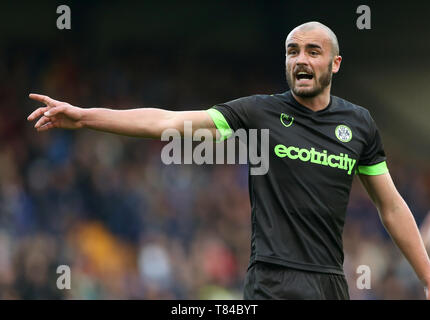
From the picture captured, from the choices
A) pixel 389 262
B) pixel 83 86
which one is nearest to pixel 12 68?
pixel 83 86

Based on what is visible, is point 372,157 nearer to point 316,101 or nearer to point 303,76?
point 316,101

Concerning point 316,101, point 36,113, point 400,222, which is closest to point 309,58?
point 316,101

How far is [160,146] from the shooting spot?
13695 millimetres

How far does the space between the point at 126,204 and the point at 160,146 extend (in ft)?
4.87

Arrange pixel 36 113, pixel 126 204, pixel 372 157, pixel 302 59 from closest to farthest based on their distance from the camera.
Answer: pixel 36 113 < pixel 302 59 < pixel 372 157 < pixel 126 204

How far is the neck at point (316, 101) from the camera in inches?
202

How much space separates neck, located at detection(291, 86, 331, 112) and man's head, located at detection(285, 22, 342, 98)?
44mm

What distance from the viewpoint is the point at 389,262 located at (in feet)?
41.7

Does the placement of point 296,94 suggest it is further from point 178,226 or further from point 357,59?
point 357,59

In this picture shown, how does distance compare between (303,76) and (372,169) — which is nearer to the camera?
(303,76)

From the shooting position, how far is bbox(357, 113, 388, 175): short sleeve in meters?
5.20

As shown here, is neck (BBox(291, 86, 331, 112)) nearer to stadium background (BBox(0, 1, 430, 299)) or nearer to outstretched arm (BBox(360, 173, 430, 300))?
outstretched arm (BBox(360, 173, 430, 300))

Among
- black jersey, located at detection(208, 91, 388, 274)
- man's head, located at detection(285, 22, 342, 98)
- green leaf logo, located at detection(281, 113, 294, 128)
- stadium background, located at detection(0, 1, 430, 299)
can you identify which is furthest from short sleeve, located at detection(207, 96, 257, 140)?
stadium background, located at detection(0, 1, 430, 299)

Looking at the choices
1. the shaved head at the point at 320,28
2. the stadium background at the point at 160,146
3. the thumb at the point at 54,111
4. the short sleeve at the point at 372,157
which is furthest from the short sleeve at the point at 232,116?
the stadium background at the point at 160,146
